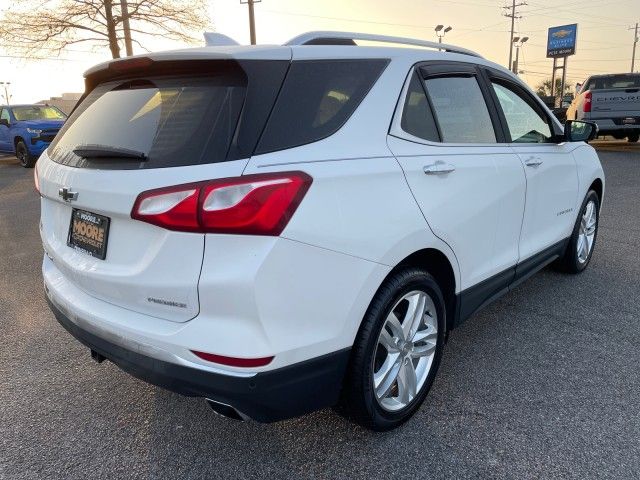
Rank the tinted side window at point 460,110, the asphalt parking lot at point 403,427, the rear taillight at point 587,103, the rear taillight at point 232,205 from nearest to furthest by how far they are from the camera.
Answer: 1. the rear taillight at point 232,205
2. the asphalt parking lot at point 403,427
3. the tinted side window at point 460,110
4. the rear taillight at point 587,103

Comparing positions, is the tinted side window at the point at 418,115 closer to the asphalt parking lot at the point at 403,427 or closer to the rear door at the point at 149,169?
the rear door at the point at 149,169

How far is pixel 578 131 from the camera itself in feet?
13.0

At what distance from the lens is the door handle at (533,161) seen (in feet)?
10.8

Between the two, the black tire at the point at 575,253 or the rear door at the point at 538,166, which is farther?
the black tire at the point at 575,253

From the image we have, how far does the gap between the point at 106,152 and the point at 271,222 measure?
0.82m

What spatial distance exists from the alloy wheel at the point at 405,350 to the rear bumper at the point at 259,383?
1.00 ft

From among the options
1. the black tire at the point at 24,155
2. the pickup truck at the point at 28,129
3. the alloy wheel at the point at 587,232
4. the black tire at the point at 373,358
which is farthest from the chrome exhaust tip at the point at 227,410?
the black tire at the point at 24,155

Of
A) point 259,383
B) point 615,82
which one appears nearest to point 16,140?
point 259,383

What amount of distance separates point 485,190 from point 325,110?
3.77 ft

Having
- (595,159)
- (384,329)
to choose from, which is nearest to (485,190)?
(384,329)

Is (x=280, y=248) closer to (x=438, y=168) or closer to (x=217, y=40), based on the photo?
(x=438, y=168)

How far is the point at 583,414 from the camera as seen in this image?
8.43ft

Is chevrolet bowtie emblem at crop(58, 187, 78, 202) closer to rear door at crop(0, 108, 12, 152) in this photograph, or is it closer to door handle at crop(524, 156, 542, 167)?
door handle at crop(524, 156, 542, 167)

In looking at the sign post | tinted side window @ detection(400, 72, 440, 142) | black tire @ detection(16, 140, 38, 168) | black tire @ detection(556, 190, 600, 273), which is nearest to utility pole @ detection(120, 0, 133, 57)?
black tire @ detection(16, 140, 38, 168)
